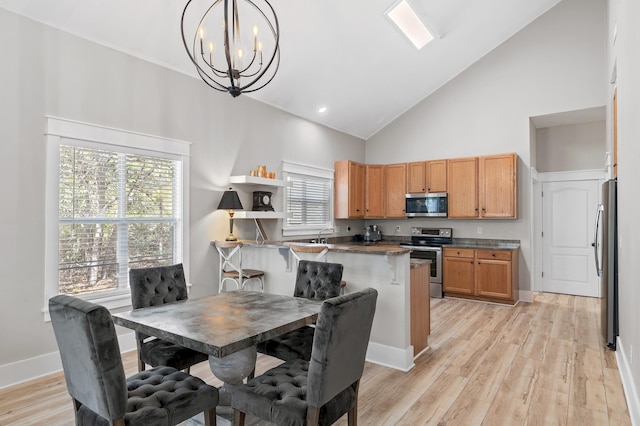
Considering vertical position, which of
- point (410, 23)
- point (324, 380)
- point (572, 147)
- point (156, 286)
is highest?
point (410, 23)

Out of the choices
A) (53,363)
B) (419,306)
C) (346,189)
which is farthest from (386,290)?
(346,189)

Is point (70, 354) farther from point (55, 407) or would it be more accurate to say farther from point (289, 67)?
point (289, 67)

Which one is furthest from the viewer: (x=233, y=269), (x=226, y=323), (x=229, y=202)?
(x=233, y=269)

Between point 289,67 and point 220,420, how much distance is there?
4.14 metres

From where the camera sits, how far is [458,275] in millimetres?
6254

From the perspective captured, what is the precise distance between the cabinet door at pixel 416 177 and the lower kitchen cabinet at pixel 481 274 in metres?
1.26

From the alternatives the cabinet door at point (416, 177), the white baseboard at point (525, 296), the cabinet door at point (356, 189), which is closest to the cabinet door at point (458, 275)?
the white baseboard at point (525, 296)

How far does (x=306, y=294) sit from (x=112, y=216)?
213 centimetres

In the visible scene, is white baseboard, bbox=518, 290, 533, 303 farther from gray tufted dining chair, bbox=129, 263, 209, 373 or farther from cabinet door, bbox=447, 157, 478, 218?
gray tufted dining chair, bbox=129, 263, 209, 373

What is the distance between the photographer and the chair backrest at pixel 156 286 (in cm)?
286

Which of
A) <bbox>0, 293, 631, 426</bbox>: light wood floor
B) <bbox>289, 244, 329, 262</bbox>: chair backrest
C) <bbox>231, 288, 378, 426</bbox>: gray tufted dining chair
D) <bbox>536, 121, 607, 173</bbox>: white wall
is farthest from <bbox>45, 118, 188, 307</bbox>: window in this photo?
<bbox>536, 121, 607, 173</bbox>: white wall

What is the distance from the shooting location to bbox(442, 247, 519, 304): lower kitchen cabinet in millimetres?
5827

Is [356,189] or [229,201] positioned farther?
[356,189]

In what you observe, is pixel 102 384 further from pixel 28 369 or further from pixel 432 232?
pixel 432 232
